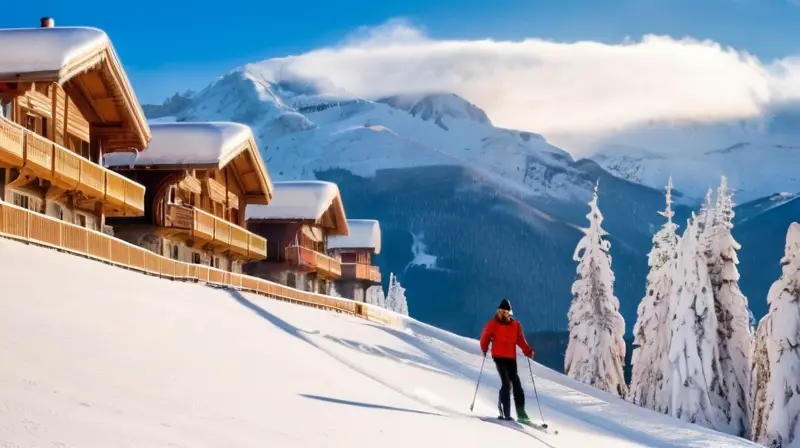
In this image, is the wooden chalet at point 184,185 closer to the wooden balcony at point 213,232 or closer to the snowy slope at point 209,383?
the wooden balcony at point 213,232

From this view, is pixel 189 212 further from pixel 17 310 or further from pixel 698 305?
pixel 17 310

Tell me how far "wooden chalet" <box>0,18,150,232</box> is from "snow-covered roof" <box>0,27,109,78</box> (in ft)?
0.09

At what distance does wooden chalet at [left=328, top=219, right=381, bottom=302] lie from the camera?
84625mm

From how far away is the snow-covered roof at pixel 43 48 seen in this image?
1138 inches

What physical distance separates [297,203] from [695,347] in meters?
24.7

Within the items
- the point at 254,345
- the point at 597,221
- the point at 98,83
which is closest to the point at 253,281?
the point at 98,83

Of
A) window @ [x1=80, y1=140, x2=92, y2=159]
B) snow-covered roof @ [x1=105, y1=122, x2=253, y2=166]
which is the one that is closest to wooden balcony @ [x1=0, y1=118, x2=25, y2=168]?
window @ [x1=80, y1=140, x2=92, y2=159]

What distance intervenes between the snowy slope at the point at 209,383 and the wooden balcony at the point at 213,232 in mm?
16785

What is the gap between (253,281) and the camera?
3644 centimetres

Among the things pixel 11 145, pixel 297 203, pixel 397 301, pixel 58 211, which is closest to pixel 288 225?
pixel 297 203

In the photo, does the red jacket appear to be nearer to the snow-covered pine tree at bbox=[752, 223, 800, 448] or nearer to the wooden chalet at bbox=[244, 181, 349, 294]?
the snow-covered pine tree at bbox=[752, 223, 800, 448]

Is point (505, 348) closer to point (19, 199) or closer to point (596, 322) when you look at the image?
point (19, 199)

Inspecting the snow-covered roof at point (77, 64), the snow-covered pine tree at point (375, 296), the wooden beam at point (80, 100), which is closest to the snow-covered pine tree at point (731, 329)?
the snow-covered roof at point (77, 64)

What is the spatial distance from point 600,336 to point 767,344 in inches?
618
